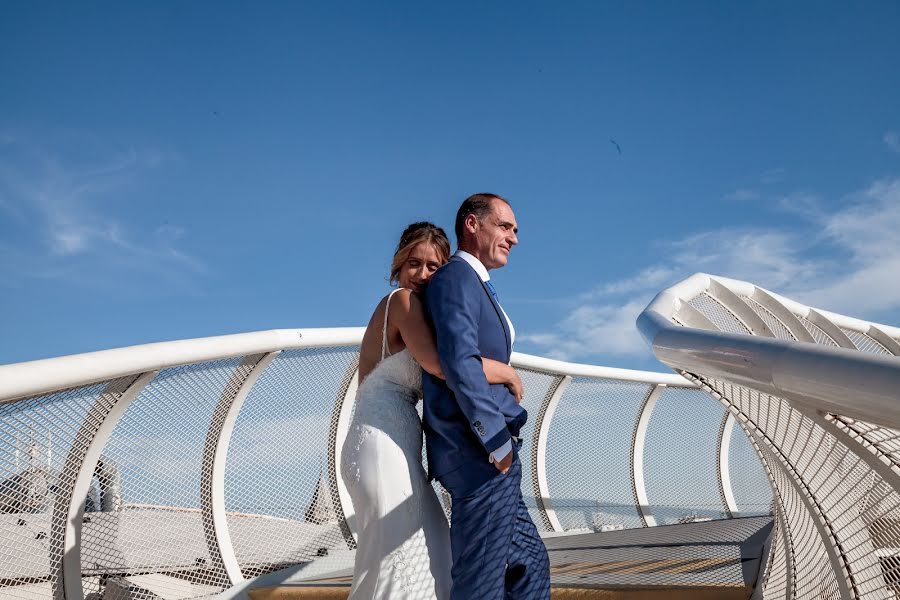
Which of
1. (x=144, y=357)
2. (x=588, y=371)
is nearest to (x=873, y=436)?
(x=144, y=357)

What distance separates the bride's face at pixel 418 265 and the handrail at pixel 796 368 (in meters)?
0.84

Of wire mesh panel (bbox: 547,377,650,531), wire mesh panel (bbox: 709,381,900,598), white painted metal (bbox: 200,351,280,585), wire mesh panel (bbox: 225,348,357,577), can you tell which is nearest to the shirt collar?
wire mesh panel (bbox: 709,381,900,598)

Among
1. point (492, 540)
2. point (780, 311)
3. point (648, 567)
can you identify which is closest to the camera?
point (492, 540)

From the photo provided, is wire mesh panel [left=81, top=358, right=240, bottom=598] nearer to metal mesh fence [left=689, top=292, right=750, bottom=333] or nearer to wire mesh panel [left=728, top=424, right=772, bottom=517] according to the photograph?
metal mesh fence [left=689, top=292, right=750, bottom=333]

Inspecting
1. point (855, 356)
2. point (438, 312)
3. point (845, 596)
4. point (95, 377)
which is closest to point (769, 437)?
point (845, 596)

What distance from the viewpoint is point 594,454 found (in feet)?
24.5

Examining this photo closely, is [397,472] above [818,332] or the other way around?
the other way around

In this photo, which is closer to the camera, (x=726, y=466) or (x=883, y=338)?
(x=883, y=338)

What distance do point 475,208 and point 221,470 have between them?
7.92 feet

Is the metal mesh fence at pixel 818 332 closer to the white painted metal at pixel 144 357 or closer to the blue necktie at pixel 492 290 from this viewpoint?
the white painted metal at pixel 144 357

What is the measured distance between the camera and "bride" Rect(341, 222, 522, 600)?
7.71 ft

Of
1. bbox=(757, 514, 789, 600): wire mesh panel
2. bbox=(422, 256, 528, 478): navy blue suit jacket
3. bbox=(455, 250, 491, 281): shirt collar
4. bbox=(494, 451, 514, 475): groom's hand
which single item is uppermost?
bbox=(455, 250, 491, 281): shirt collar

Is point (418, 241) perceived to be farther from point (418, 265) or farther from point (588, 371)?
point (588, 371)

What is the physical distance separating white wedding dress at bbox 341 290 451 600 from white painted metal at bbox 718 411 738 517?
21.0 feet
